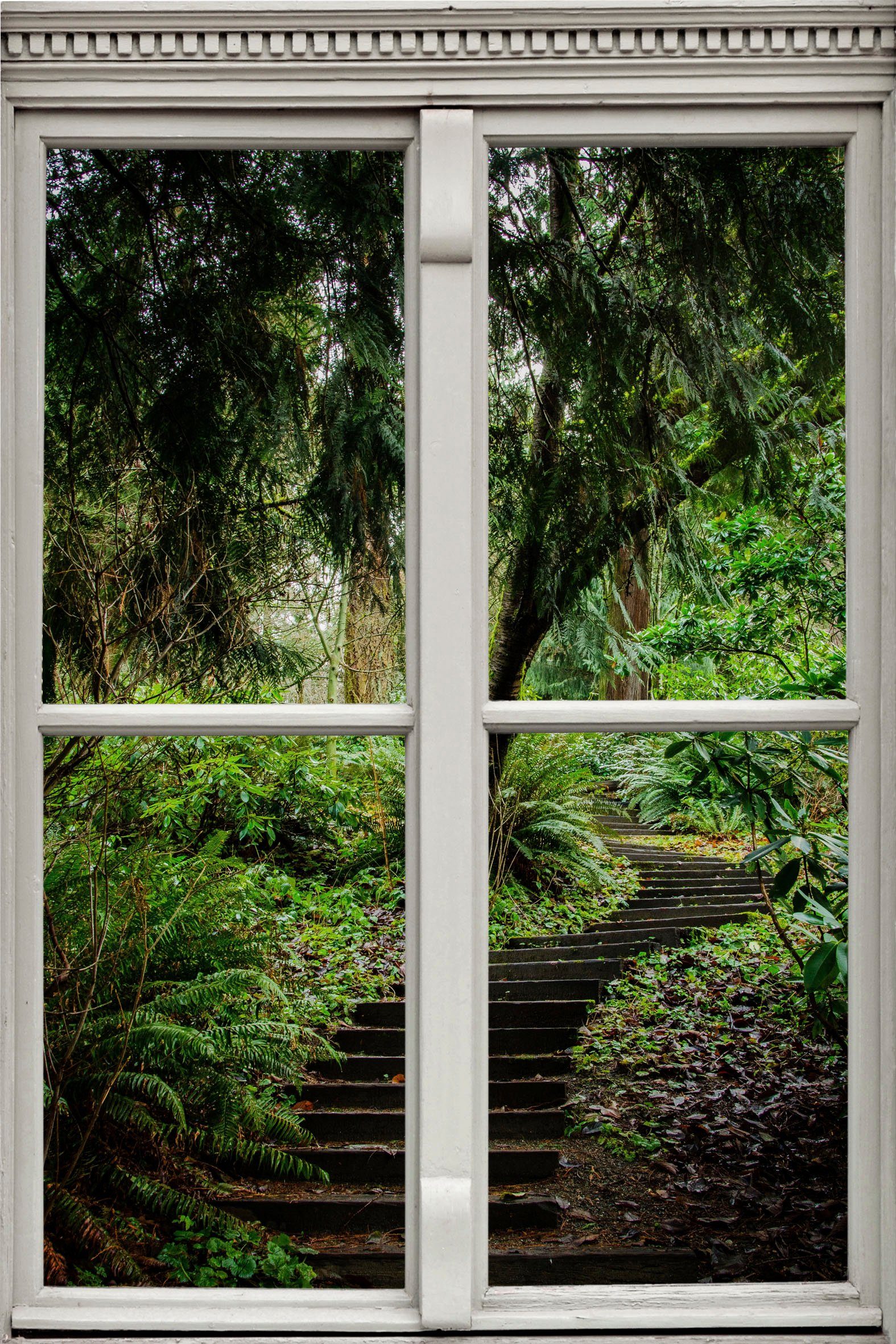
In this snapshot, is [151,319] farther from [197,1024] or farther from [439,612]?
[197,1024]

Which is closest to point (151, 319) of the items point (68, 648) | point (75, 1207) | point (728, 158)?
point (68, 648)

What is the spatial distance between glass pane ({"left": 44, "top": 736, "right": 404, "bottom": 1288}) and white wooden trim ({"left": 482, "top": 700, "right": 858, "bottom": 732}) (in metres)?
1.08

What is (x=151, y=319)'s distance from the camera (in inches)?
72.8

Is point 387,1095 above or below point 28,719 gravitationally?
below

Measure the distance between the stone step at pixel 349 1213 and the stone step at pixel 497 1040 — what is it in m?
0.70

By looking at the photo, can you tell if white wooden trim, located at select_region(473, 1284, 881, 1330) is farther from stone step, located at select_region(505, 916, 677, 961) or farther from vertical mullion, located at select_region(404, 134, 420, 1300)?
stone step, located at select_region(505, 916, 677, 961)

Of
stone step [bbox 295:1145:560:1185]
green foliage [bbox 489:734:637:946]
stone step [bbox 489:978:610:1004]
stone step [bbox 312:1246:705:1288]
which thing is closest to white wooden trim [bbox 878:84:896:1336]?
stone step [bbox 312:1246:705:1288]

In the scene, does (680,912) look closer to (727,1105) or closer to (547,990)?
(547,990)

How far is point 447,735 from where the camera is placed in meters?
0.73

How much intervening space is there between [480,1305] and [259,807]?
3062 millimetres

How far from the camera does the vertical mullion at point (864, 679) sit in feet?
2.35

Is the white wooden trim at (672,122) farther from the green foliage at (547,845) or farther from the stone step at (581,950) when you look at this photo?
the stone step at (581,950)

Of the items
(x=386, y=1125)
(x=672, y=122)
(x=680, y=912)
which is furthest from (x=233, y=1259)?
(x=680, y=912)

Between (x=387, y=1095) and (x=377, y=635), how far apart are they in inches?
62.5
